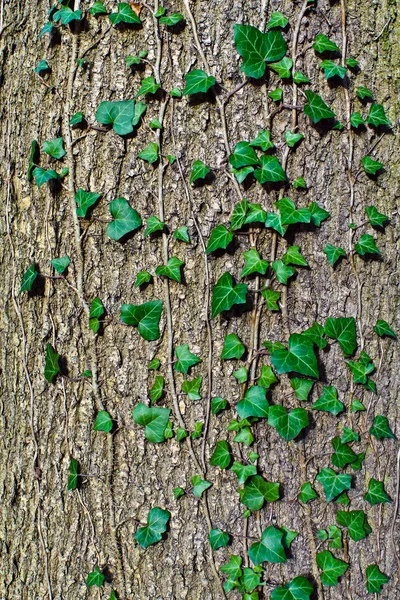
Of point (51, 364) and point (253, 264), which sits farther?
point (51, 364)

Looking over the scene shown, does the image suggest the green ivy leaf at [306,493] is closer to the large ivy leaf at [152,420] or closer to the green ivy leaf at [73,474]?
the large ivy leaf at [152,420]

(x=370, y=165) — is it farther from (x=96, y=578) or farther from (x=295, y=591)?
(x=96, y=578)

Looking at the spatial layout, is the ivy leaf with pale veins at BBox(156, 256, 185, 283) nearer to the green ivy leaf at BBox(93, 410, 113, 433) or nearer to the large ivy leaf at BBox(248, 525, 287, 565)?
the green ivy leaf at BBox(93, 410, 113, 433)

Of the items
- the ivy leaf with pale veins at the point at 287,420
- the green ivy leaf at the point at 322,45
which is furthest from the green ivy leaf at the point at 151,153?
the ivy leaf with pale veins at the point at 287,420

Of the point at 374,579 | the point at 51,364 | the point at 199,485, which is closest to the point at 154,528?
the point at 199,485

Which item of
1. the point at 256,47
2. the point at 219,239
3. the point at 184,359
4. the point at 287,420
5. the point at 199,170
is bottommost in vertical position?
the point at 287,420

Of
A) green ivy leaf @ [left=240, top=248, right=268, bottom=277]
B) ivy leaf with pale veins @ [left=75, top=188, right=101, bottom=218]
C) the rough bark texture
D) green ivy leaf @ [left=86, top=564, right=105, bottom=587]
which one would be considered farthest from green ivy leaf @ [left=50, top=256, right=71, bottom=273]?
green ivy leaf @ [left=86, top=564, right=105, bottom=587]
